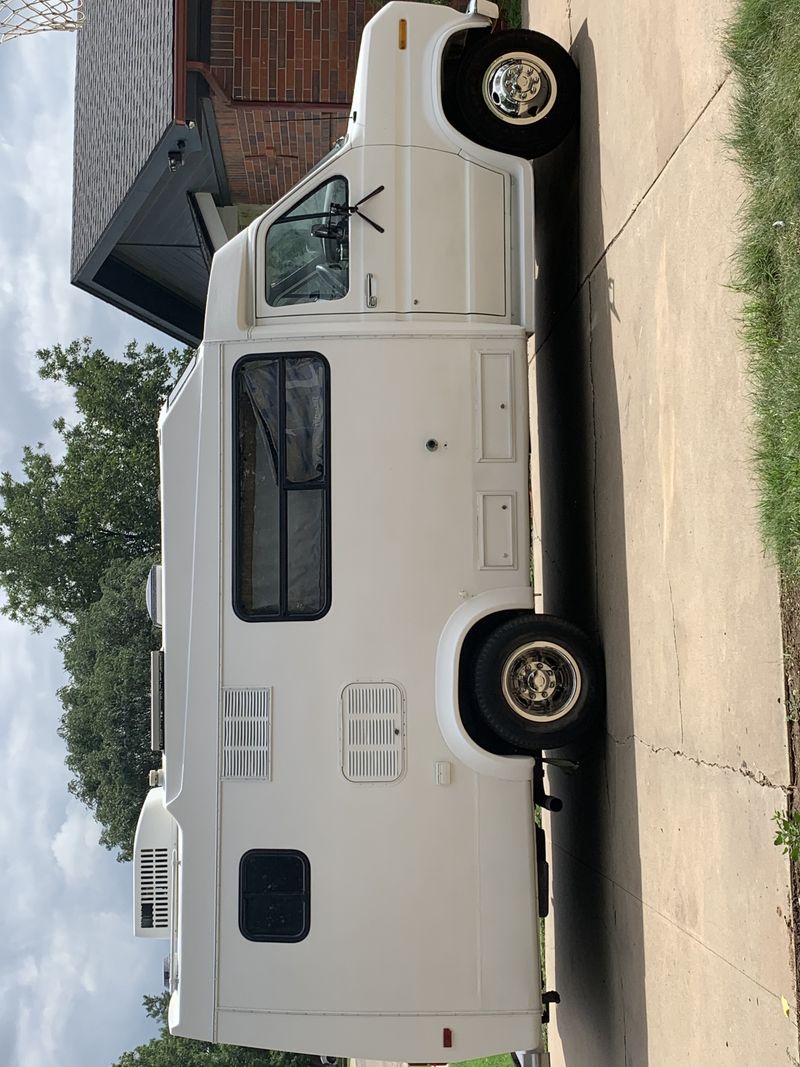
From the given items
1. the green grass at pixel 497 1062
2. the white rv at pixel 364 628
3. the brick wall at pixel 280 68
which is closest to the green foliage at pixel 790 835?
the white rv at pixel 364 628

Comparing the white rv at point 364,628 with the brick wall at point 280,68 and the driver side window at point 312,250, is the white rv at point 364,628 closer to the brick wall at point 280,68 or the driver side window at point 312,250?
the driver side window at point 312,250

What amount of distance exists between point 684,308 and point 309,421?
2300 millimetres

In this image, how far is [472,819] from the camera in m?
5.93

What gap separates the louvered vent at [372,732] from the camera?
5.99 m

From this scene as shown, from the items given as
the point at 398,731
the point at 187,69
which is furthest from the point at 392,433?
the point at 187,69

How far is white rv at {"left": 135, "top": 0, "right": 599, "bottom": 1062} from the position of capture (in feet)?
19.1

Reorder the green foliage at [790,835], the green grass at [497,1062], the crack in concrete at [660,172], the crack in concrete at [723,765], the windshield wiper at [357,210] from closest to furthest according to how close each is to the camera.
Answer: the green foliage at [790,835]
the crack in concrete at [723,765]
the crack in concrete at [660,172]
the windshield wiper at [357,210]
the green grass at [497,1062]

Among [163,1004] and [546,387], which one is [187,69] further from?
[163,1004]

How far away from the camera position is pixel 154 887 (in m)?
7.09

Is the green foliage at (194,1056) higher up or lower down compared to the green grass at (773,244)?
lower down

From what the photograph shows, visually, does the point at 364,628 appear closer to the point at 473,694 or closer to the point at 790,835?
the point at 473,694

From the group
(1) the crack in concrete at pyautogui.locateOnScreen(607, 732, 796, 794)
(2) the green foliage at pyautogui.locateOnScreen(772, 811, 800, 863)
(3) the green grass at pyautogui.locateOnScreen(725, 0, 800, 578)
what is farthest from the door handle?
(2) the green foliage at pyautogui.locateOnScreen(772, 811, 800, 863)

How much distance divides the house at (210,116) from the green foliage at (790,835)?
1031cm

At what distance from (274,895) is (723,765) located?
2.63m
